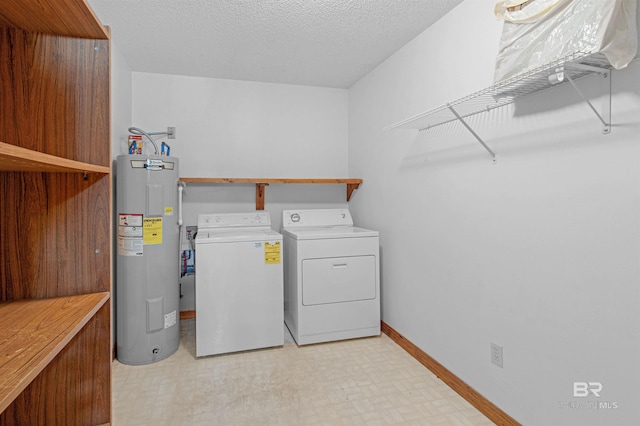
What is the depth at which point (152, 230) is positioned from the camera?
2.41 metres

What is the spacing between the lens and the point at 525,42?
4.62 ft

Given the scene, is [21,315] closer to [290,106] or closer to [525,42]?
[525,42]

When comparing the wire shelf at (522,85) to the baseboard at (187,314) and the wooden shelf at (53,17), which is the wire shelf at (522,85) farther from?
the baseboard at (187,314)

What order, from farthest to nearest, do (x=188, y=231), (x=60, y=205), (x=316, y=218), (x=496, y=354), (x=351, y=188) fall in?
(x=351, y=188) → (x=316, y=218) → (x=188, y=231) → (x=496, y=354) → (x=60, y=205)

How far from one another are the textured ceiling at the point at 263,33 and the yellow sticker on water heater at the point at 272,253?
57.9 inches

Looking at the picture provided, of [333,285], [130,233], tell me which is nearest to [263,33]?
[130,233]

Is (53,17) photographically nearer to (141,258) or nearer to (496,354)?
(141,258)

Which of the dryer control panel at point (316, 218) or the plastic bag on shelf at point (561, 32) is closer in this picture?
the plastic bag on shelf at point (561, 32)

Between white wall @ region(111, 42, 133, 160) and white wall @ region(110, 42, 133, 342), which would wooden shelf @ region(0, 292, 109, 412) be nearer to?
white wall @ region(110, 42, 133, 342)

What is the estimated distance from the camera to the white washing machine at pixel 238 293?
2439 millimetres

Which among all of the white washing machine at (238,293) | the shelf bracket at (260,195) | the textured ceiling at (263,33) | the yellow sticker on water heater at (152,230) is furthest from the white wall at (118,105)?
the shelf bracket at (260,195)

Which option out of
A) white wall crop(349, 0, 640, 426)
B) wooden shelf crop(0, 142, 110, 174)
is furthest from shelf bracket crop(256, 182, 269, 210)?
wooden shelf crop(0, 142, 110, 174)

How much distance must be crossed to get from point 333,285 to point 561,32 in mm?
2032

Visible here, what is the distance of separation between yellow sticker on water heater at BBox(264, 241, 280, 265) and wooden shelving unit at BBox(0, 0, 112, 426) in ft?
5.03
